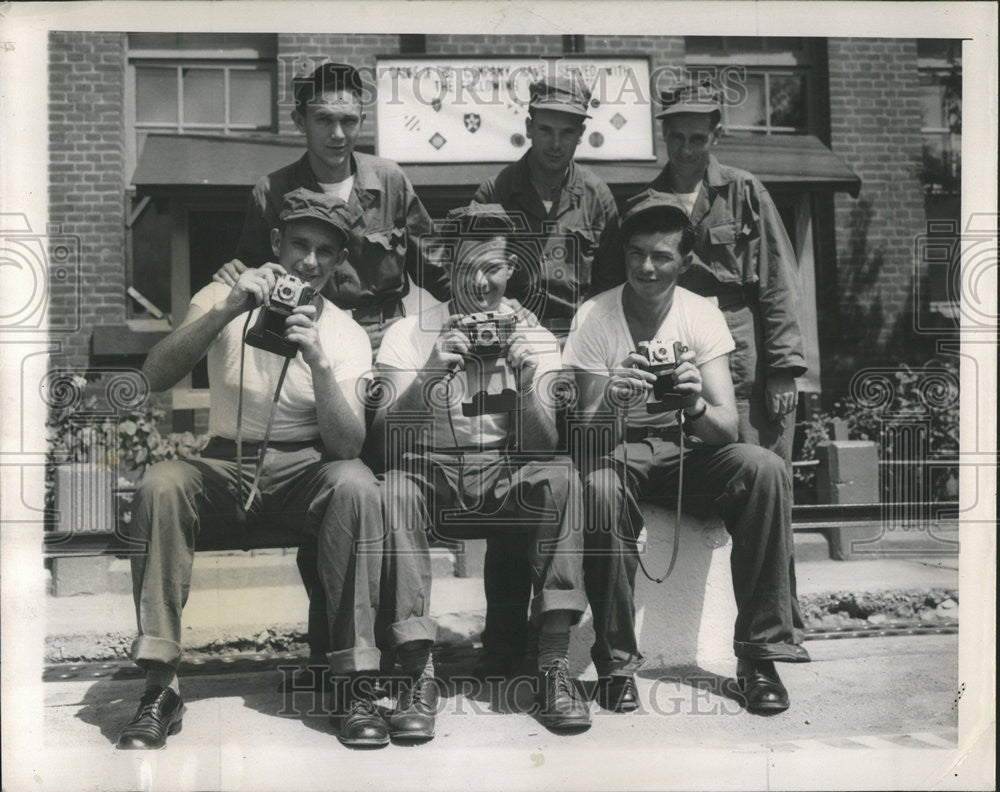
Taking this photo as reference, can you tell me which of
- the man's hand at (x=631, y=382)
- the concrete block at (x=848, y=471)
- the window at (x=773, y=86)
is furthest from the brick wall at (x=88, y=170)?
the concrete block at (x=848, y=471)

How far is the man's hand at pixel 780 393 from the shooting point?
4043 mm

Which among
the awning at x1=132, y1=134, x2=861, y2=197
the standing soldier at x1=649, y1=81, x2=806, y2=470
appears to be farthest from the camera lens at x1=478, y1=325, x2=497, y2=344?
the awning at x1=132, y1=134, x2=861, y2=197

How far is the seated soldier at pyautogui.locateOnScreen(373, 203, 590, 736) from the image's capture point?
3271 mm

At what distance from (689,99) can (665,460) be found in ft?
4.23

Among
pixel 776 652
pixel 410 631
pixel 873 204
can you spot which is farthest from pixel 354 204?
pixel 873 204

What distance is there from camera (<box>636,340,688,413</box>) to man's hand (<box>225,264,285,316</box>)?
1169mm

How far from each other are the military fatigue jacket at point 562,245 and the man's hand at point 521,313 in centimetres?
9

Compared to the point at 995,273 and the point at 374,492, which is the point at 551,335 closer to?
the point at 374,492

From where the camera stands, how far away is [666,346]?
11.6 feet

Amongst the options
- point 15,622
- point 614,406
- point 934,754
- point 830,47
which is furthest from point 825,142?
point 15,622

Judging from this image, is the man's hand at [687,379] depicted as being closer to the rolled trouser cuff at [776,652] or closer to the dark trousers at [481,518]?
the dark trousers at [481,518]

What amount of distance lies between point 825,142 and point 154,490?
4.08 meters

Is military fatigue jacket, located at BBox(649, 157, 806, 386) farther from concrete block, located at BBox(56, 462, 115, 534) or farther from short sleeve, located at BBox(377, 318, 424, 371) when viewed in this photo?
concrete block, located at BBox(56, 462, 115, 534)

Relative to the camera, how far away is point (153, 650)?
317cm
